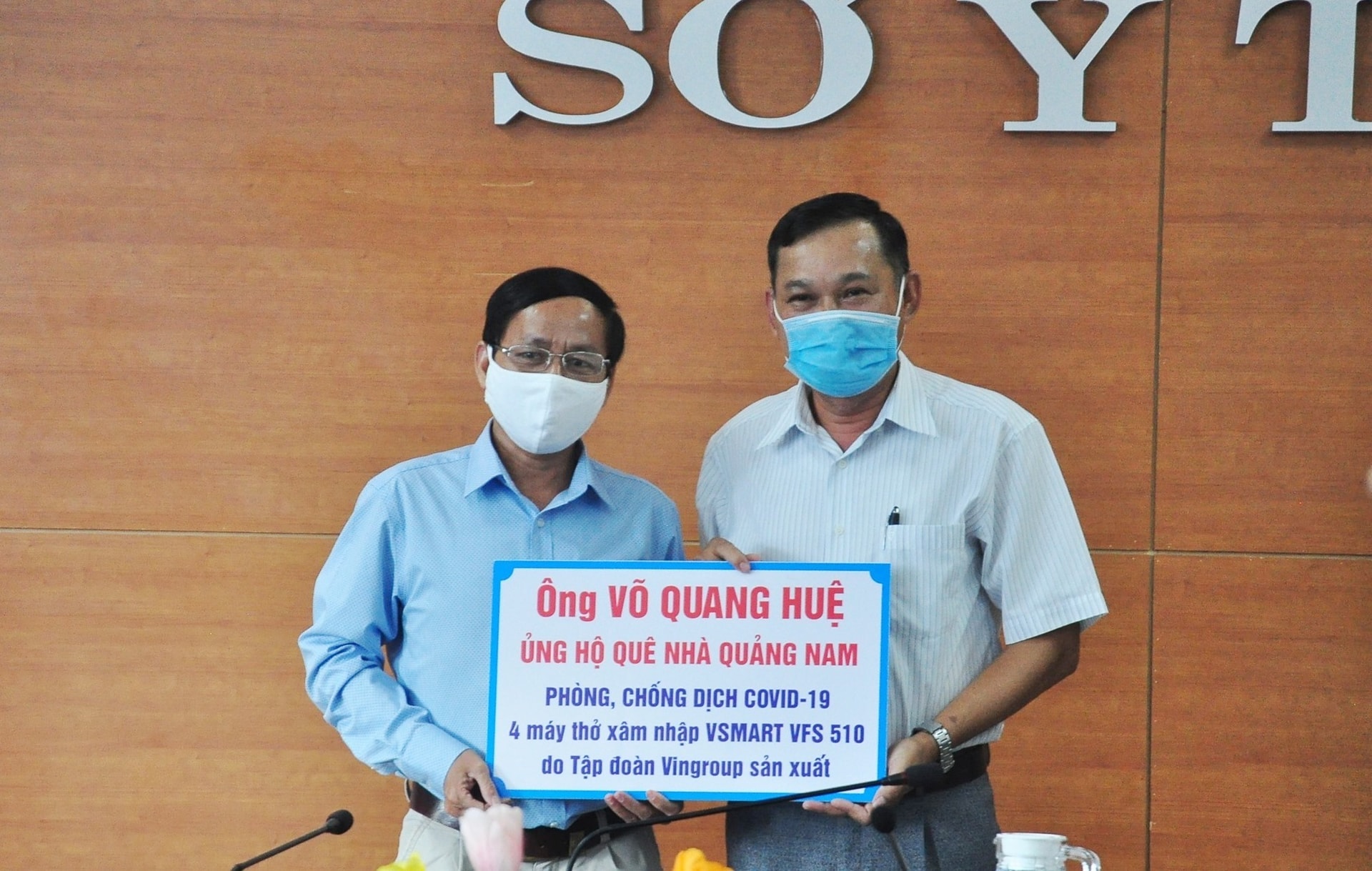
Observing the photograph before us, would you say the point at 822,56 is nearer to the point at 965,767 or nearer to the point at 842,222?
the point at 842,222

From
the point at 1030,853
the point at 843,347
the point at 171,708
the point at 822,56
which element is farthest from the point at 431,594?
the point at 822,56

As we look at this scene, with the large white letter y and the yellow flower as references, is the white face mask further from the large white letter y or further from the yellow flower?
the large white letter y

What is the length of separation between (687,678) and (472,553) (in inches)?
14.4

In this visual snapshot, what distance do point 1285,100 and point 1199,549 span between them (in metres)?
Result: 0.97

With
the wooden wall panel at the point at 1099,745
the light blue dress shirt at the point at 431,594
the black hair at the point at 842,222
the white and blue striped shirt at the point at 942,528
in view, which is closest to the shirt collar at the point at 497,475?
the light blue dress shirt at the point at 431,594

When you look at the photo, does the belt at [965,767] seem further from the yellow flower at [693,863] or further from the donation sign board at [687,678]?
the yellow flower at [693,863]

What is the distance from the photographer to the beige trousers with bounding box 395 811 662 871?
1.72m

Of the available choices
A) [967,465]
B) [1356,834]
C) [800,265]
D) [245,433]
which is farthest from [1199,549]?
[245,433]

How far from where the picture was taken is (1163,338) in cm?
269

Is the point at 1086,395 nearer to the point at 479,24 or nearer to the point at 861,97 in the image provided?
the point at 861,97

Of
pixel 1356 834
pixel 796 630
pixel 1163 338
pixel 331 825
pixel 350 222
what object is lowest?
pixel 1356 834

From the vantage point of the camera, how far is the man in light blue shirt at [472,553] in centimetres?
172

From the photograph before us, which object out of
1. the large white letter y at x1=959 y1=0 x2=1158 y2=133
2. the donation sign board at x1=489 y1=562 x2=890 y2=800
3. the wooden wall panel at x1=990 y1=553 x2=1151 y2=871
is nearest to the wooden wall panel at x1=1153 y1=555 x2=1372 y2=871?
the wooden wall panel at x1=990 y1=553 x2=1151 y2=871

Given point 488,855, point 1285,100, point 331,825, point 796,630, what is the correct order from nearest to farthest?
1. point 488,855
2. point 331,825
3. point 796,630
4. point 1285,100
